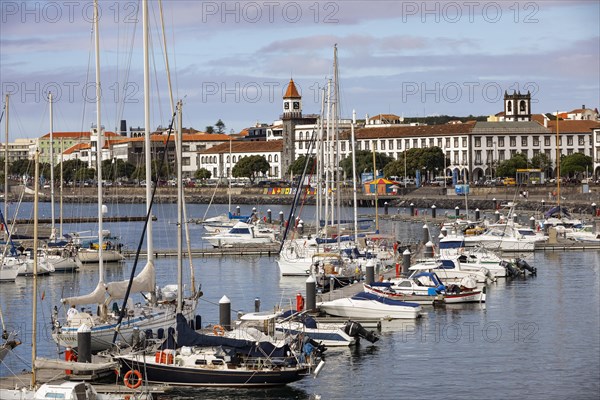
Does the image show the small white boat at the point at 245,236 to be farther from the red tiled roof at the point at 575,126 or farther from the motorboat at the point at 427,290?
the red tiled roof at the point at 575,126

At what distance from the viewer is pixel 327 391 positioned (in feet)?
93.0

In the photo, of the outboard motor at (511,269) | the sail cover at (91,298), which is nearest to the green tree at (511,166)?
the outboard motor at (511,269)

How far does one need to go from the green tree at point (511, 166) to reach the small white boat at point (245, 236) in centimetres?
7068

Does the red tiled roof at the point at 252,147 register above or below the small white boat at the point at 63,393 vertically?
above

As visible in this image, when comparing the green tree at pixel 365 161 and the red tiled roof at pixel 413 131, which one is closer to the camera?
the green tree at pixel 365 161

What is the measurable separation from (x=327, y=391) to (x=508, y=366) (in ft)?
16.9

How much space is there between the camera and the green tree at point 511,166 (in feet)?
451

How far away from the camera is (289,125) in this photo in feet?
564

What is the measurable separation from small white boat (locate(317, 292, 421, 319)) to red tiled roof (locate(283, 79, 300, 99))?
139m

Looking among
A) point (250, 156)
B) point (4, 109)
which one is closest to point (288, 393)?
point (4, 109)

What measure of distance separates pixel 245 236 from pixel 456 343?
3758 cm

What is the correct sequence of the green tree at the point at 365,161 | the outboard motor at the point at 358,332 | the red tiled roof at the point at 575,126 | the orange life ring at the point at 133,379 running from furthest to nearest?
the red tiled roof at the point at 575,126 → the green tree at the point at 365,161 → the outboard motor at the point at 358,332 → the orange life ring at the point at 133,379

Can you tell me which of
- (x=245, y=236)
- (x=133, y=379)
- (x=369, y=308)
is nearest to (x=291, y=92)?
(x=245, y=236)

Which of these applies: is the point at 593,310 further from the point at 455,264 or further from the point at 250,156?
the point at 250,156
